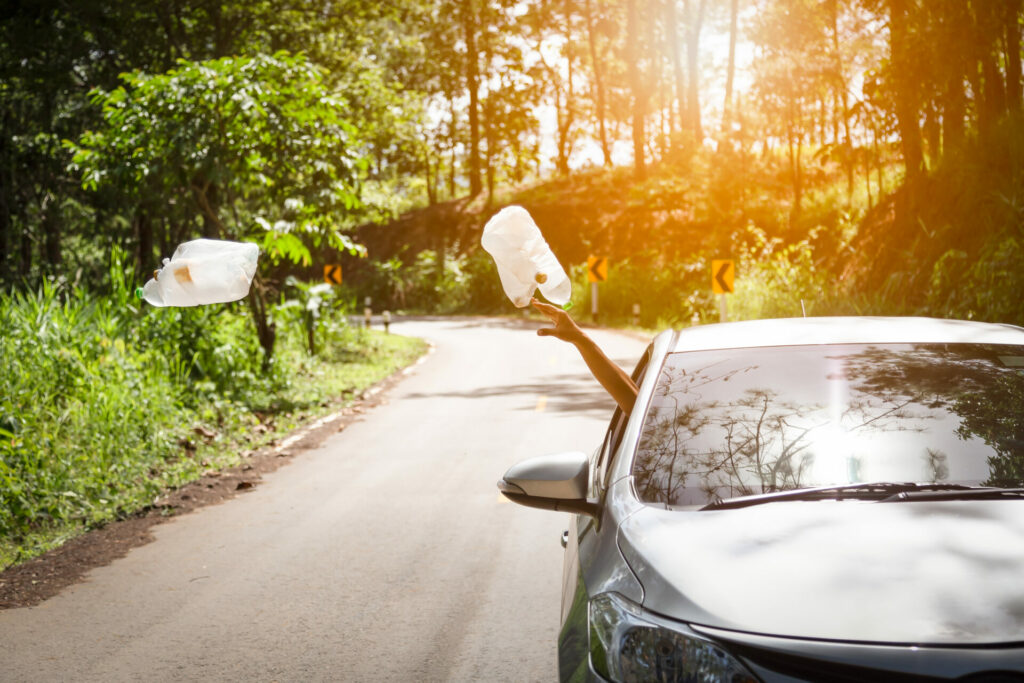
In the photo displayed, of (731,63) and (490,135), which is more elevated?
(731,63)

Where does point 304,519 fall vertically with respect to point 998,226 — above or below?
below

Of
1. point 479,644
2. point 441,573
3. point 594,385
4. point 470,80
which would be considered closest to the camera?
point 479,644

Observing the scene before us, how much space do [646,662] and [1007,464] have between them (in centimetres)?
142

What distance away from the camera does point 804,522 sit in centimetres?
264

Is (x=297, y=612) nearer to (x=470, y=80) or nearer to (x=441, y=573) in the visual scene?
(x=441, y=573)

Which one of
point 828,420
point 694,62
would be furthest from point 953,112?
point 694,62

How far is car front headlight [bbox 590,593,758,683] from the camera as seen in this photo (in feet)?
7.36

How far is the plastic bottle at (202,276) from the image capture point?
145 inches

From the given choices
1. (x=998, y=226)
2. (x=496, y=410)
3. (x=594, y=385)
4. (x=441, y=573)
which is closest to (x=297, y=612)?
(x=441, y=573)

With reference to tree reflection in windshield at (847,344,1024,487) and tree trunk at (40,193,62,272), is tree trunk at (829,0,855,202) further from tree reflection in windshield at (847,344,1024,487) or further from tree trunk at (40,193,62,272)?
tree reflection in windshield at (847,344,1024,487)

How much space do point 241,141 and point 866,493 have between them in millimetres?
11732

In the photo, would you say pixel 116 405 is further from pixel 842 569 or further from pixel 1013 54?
pixel 1013 54

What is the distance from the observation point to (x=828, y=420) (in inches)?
128

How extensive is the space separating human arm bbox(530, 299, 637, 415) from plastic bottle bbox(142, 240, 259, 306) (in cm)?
114
